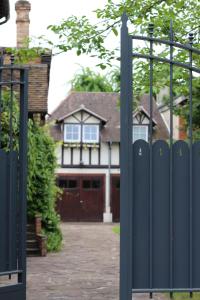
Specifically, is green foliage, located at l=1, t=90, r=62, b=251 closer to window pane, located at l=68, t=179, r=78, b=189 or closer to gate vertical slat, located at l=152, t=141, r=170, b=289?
gate vertical slat, located at l=152, t=141, r=170, b=289

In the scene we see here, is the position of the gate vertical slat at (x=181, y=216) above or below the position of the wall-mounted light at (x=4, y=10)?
below

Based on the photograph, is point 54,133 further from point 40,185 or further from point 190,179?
point 190,179

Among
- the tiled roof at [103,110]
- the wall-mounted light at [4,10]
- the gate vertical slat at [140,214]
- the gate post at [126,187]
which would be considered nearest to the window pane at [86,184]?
the tiled roof at [103,110]

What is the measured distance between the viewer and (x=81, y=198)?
1516 inches

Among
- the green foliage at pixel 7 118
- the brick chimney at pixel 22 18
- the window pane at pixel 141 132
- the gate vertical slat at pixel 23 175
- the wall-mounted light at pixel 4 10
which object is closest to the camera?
the gate vertical slat at pixel 23 175

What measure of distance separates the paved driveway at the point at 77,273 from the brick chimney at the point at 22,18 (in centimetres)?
873

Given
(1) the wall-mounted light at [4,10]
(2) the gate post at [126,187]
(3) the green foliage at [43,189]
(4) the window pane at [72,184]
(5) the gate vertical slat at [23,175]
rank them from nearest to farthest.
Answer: (2) the gate post at [126,187]
(5) the gate vertical slat at [23,175]
(1) the wall-mounted light at [4,10]
(3) the green foliage at [43,189]
(4) the window pane at [72,184]

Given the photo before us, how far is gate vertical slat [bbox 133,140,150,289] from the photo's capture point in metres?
6.20

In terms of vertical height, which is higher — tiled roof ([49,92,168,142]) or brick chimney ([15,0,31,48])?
brick chimney ([15,0,31,48])

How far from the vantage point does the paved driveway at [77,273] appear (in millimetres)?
10898

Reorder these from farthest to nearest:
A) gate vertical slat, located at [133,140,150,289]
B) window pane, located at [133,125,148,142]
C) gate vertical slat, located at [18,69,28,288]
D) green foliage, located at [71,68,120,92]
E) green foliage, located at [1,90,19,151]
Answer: green foliage, located at [71,68,120,92] < window pane, located at [133,125,148,142] < green foliage, located at [1,90,19,151] < gate vertical slat, located at [18,69,28,288] < gate vertical slat, located at [133,140,150,289]

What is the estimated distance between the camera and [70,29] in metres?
10.7

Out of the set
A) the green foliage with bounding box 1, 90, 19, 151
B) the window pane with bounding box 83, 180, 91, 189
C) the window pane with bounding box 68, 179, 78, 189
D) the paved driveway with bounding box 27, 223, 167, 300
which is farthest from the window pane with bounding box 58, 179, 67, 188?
the green foliage with bounding box 1, 90, 19, 151

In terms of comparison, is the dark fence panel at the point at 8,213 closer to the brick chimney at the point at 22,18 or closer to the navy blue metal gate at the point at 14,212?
the navy blue metal gate at the point at 14,212
